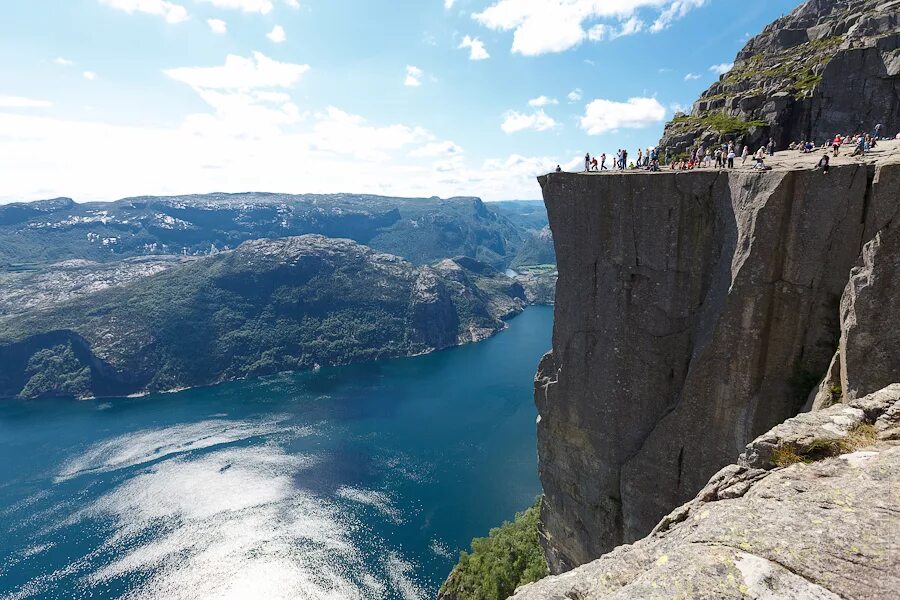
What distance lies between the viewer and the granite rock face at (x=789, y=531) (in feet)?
25.7

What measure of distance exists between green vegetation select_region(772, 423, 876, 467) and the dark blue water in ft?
211

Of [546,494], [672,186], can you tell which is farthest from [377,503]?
[672,186]

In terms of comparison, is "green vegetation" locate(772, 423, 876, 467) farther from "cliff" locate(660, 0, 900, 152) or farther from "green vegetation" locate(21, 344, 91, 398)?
"green vegetation" locate(21, 344, 91, 398)

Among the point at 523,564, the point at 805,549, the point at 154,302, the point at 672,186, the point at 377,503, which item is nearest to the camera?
the point at 805,549

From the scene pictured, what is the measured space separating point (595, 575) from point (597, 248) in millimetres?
16264

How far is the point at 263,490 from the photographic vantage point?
3583 inches

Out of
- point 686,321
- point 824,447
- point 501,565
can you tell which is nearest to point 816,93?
point 686,321

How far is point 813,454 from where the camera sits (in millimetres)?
11258

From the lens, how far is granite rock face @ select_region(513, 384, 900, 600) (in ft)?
25.7

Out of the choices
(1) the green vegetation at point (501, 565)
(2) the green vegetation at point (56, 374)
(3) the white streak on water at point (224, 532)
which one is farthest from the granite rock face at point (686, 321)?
(2) the green vegetation at point (56, 374)

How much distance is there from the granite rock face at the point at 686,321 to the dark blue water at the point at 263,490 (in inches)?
2014

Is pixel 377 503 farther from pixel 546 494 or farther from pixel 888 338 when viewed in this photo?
pixel 888 338

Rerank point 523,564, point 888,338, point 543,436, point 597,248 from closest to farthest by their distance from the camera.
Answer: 1. point 888,338
2. point 597,248
3. point 543,436
4. point 523,564

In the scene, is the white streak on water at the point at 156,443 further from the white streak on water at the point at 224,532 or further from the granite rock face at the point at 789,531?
the granite rock face at the point at 789,531
